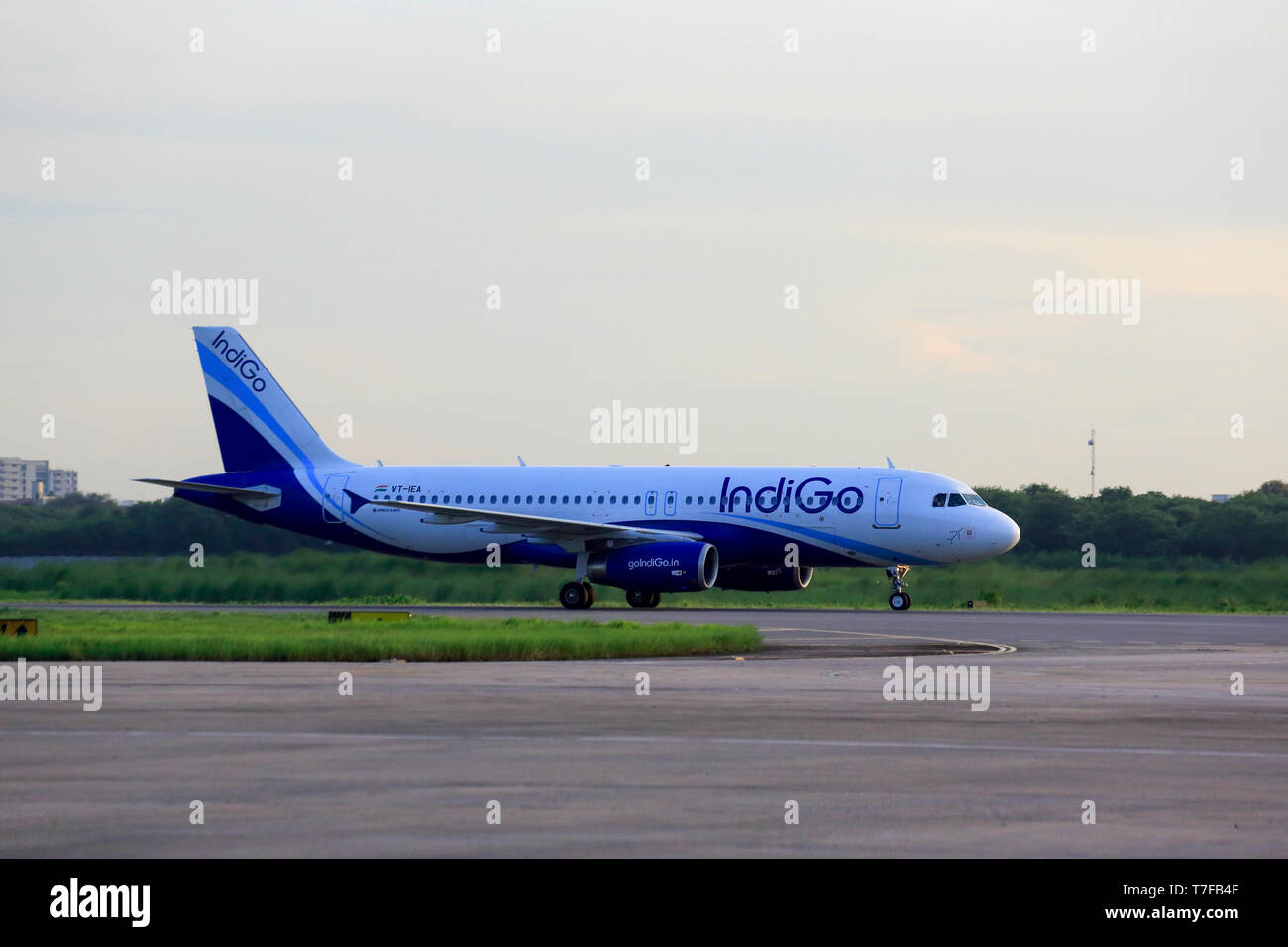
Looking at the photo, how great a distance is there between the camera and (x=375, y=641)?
1048 inches

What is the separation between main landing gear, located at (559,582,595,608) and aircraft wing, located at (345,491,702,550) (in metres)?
1.20

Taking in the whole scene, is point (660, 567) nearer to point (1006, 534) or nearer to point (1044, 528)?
point (1006, 534)

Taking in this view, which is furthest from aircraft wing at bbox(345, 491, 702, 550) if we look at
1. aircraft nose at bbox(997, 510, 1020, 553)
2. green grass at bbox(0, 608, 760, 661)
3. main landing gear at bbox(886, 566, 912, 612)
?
green grass at bbox(0, 608, 760, 661)

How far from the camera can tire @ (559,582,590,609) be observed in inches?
1838

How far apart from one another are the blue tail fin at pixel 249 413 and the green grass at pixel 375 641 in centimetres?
2043

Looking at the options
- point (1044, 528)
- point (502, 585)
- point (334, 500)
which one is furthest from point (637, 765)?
point (1044, 528)

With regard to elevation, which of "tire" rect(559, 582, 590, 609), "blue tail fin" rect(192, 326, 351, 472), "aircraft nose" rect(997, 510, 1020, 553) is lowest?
"tire" rect(559, 582, 590, 609)

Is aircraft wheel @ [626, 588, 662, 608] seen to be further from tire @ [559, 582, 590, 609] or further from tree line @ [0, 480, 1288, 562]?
tree line @ [0, 480, 1288, 562]

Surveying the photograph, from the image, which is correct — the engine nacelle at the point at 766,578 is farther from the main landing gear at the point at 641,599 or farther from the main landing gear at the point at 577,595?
the main landing gear at the point at 577,595

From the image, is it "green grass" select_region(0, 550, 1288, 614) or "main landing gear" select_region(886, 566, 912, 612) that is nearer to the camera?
"main landing gear" select_region(886, 566, 912, 612)

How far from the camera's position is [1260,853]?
388 inches

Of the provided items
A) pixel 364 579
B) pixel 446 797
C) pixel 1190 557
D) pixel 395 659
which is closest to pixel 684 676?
pixel 395 659

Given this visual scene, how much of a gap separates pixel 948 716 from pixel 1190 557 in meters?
53.3
